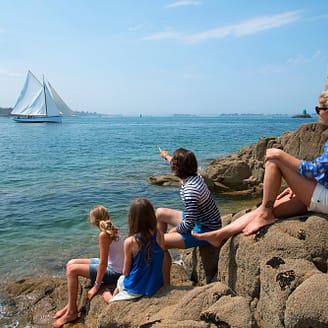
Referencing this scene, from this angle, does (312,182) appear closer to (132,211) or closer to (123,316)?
(132,211)

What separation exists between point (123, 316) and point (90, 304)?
1194mm

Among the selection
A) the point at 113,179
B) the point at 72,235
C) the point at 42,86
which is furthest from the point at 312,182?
the point at 42,86

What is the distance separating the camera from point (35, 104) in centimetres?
8606

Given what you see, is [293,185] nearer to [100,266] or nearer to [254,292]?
[254,292]

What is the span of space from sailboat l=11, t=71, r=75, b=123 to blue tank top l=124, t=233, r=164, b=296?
84.7 meters

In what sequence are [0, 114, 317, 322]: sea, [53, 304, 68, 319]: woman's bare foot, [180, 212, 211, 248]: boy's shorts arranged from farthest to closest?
[0, 114, 317, 322]: sea
[53, 304, 68, 319]: woman's bare foot
[180, 212, 211, 248]: boy's shorts

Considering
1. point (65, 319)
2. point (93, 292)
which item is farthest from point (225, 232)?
point (65, 319)

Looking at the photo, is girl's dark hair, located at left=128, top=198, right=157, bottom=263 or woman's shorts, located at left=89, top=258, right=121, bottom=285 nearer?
girl's dark hair, located at left=128, top=198, right=157, bottom=263

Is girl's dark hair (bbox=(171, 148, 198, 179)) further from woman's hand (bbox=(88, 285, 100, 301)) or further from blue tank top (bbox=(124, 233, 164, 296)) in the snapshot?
woman's hand (bbox=(88, 285, 100, 301))

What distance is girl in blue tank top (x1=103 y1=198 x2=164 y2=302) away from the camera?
181 inches

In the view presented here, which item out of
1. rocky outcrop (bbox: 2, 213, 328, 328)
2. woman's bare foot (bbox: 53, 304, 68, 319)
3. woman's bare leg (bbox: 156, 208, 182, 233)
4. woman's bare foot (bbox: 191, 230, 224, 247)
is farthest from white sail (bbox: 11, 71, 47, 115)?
woman's bare foot (bbox: 191, 230, 224, 247)

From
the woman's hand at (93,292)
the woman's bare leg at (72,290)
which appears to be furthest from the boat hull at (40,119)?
the woman's hand at (93,292)

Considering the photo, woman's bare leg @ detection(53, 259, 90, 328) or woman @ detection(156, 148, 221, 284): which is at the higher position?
woman @ detection(156, 148, 221, 284)

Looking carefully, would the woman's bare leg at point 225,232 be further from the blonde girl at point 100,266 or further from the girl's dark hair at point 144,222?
the blonde girl at point 100,266
